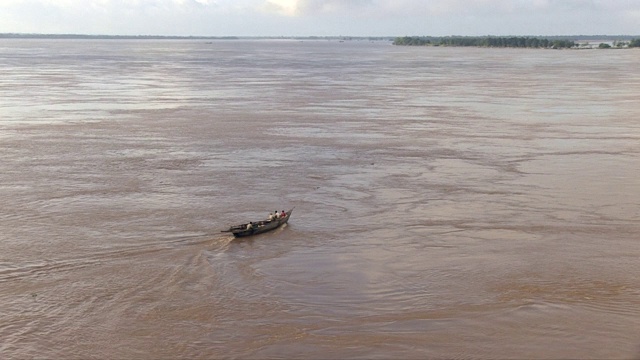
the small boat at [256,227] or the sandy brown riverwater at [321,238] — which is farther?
the small boat at [256,227]

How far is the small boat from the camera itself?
64.6ft

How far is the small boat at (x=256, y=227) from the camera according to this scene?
19.7 meters

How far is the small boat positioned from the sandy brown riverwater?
0.70 ft

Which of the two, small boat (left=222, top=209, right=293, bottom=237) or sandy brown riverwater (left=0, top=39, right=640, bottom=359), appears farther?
small boat (left=222, top=209, right=293, bottom=237)

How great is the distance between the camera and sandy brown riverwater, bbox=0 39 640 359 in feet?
47.3

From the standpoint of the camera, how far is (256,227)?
65.9 feet

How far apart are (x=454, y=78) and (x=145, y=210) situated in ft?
181

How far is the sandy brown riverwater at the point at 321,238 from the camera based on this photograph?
1442 cm

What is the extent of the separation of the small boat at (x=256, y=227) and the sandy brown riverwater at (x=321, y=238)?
0.70ft

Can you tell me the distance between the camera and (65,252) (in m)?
18.7

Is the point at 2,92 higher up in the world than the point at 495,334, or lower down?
higher up

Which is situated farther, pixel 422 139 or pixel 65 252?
pixel 422 139

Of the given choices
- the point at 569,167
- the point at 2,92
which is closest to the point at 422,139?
the point at 569,167

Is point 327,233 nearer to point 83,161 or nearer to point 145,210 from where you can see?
point 145,210
